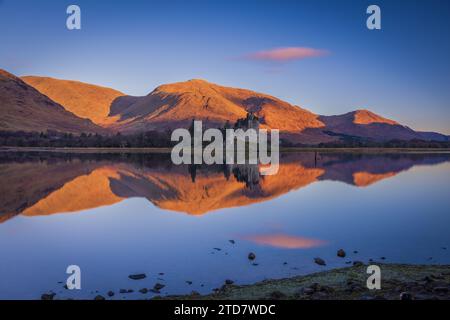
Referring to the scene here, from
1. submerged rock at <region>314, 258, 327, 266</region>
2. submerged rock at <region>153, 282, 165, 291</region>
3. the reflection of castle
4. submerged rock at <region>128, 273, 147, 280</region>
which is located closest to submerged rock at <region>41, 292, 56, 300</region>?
submerged rock at <region>128, 273, 147, 280</region>

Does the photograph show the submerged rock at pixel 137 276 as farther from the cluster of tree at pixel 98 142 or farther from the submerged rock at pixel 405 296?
the cluster of tree at pixel 98 142

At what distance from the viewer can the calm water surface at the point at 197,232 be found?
1609cm

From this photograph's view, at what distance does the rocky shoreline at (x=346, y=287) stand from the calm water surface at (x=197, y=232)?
110 centimetres

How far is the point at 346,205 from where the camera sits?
35781 millimetres

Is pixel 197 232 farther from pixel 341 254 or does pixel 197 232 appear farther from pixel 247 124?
pixel 247 124

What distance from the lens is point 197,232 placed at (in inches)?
975

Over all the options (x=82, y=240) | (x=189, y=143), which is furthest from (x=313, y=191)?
(x=189, y=143)

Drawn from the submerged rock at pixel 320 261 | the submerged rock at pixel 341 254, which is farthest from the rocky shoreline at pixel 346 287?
the submerged rock at pixel 341 254

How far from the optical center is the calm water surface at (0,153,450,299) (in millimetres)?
16094

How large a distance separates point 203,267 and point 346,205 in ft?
71.2

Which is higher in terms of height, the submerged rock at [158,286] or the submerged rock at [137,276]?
the submerged rock at [158,286]

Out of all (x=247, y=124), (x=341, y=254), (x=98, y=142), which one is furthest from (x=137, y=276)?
(x=98, y=142)

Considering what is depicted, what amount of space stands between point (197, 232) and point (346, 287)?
12496 mm
